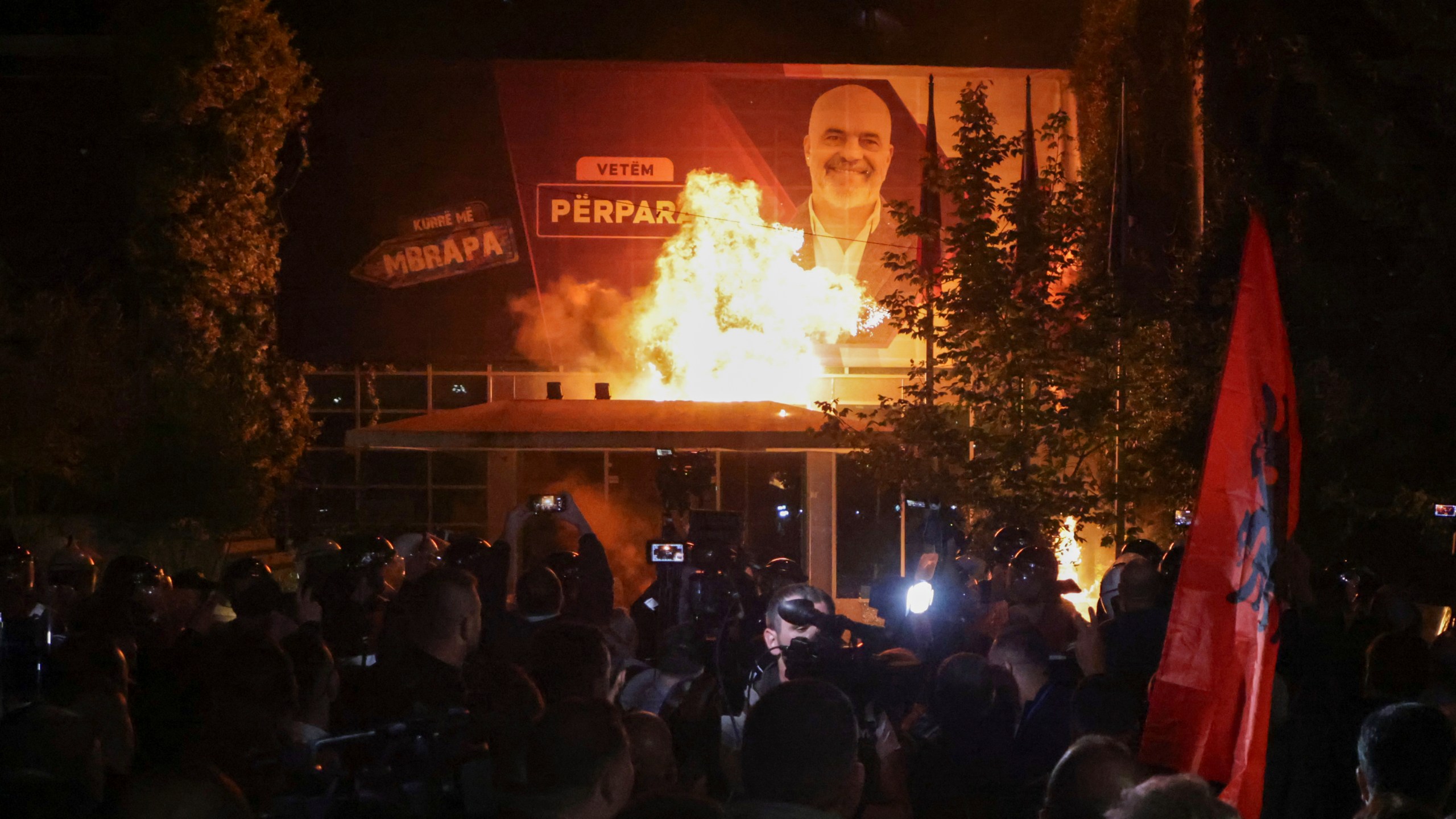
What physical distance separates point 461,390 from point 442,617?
18.5 metres

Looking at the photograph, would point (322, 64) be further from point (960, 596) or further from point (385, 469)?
point (960, 596)

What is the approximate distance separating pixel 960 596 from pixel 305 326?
56.6ft

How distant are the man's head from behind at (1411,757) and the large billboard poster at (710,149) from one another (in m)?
18.3

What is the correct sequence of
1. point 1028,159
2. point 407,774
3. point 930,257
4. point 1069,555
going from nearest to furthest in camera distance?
point 407,774 → point 930,257 → point 1069,555 → point 1028,159

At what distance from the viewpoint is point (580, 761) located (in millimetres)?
3541

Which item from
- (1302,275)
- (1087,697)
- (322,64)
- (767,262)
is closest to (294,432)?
(322,64)

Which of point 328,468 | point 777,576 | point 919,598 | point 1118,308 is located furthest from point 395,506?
point 919,598

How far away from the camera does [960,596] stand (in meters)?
7.63

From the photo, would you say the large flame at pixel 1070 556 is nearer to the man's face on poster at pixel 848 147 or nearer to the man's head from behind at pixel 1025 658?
the man's head from behind at pixel 1025 658

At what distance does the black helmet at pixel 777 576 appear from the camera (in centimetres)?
776

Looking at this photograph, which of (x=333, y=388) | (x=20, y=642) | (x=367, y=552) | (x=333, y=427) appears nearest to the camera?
(x=20, y=642)

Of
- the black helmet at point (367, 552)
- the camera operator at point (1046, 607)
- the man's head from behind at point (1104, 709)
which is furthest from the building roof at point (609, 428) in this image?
the man's head from behind at point (1104, 709)

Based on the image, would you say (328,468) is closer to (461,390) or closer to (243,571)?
(461,390)

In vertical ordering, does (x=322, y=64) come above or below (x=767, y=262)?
above
